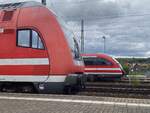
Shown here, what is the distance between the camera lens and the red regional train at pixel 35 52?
1302 cm

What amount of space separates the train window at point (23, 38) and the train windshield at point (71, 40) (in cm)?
143

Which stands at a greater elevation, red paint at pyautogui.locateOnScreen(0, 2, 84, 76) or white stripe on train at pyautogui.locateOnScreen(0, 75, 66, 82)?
red paint at pyautogui.locateOnScreen(0, 2, 84, 76)

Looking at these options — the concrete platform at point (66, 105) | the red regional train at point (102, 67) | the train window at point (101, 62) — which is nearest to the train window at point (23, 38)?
the concrete platform at point (66, 105)

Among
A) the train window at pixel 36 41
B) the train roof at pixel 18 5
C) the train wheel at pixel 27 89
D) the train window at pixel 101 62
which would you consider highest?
the train roof at pixel 18 5

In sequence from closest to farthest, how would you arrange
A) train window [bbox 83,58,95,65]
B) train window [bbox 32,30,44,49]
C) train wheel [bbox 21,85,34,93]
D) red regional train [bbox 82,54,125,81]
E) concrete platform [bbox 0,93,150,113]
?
1. concrete platform [bbox 0,93,150,113]
2. train window [bbox 32,30,44,49]
3. train wheel [bbox 21,85,34,93]
4. red regional train [bbox 82,54,125,81]
5. train window [bbox 83,58,95,65]

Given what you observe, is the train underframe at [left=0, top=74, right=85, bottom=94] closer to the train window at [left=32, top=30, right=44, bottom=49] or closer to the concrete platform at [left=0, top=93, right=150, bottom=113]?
the train window at [left=32, top=30, right=44, bottom=49]

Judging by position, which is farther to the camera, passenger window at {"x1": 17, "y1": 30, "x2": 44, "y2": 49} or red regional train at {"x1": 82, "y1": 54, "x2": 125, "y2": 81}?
red regional train at {"x1": 82, "y1": 54, "x2": 125, "y2": 81}

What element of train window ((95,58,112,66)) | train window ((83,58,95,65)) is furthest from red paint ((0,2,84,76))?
train window ((83,58,95,65))

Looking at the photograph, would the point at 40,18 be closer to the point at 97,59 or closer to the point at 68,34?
the point at 68,34

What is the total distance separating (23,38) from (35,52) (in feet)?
2.42

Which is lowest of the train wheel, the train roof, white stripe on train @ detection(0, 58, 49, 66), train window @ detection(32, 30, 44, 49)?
the train wheel

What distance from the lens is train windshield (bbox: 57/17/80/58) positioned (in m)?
13.9

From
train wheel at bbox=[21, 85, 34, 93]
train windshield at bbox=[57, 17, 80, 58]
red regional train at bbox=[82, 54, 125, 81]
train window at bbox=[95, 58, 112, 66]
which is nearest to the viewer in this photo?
train wheel at bbox=[21, 85, 34, 93]

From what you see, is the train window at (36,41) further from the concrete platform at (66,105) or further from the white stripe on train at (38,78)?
the concrete platform at (66,105)
